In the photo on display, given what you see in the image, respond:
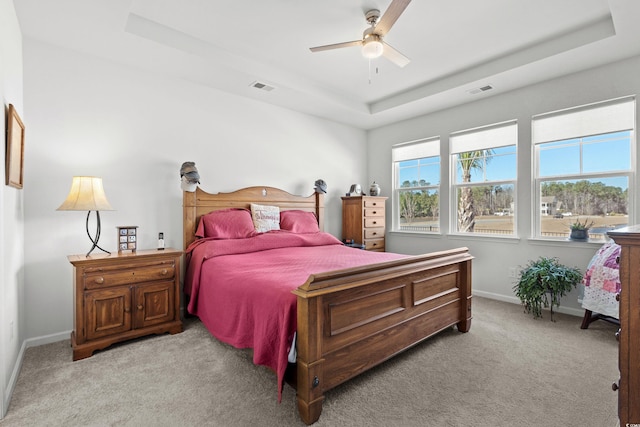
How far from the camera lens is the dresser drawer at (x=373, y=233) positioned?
4926 millimetres

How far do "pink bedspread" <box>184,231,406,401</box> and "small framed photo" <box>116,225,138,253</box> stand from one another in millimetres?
579

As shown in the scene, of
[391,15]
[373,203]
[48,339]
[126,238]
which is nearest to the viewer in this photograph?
[391,15]

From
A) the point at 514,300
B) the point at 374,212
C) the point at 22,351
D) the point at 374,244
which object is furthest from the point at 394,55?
the point at 22,351

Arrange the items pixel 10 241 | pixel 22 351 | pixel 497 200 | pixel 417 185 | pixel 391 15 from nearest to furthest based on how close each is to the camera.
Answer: pixel 10 241 < pixel 391 15 < pixel 22 351 < pixel 497 200 < pixel 417 185

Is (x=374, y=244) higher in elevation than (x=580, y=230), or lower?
lower

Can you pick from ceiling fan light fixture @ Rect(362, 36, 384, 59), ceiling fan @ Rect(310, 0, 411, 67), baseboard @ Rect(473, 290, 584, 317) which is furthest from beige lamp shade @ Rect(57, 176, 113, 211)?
baseboard @ Rect(473, 290, 584, 317)

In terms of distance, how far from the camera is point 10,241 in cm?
213

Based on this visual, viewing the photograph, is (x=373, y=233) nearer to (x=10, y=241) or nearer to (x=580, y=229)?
(x=580, y=229)

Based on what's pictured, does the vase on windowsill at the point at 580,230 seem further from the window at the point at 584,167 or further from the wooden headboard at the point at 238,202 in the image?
the wooden headboard at the point at 238,202

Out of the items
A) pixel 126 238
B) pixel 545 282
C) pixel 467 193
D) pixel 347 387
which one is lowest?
pixel 347 387

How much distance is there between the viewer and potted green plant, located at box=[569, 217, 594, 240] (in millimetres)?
3439

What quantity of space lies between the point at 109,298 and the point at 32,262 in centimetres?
84

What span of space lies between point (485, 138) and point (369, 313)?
3.42 meters

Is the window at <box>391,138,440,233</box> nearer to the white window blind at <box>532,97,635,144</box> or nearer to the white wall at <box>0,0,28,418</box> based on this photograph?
the white window blind at <box>532,97,635,144</box>
